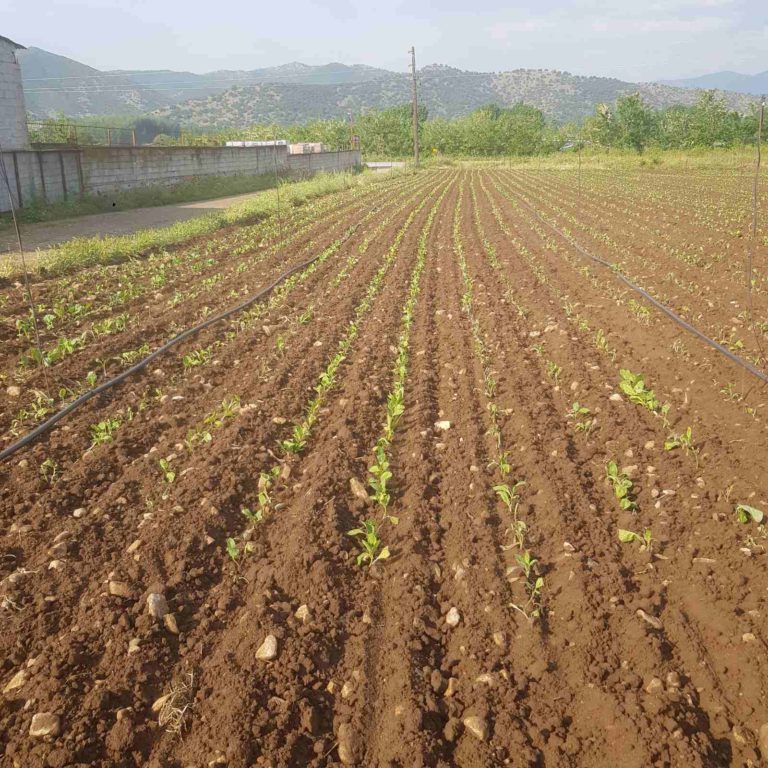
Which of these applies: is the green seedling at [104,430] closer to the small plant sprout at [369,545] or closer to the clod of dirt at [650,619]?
the small plant sprout at [369,545]

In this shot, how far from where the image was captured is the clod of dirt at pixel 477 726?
245cm

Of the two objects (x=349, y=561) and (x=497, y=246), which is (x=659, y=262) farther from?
(x=349, y=561)

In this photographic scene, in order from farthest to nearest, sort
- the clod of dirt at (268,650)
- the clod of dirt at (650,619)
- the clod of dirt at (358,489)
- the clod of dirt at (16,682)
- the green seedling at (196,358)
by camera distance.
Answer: the green seedling at (196,358), the clod of dirt at (358,489), the clod of dirt at (650,619), the clod of dirt at (268,650), the clod of dirt at (16,682)

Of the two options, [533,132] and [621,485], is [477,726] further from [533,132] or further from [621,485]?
[533,132]

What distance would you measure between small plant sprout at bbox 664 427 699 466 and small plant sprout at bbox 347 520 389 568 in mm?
2299

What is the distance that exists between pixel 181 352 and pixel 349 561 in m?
4.42

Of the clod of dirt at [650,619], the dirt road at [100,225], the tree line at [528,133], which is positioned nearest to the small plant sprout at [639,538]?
the clod of dirt at [650,619]

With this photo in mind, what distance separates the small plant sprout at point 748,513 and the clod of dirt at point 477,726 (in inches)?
84.0

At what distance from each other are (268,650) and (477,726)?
999mm

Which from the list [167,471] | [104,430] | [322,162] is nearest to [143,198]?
[322,162]

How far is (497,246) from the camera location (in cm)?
1341

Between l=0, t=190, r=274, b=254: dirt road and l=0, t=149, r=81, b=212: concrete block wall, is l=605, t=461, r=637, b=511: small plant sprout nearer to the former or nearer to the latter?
l=0, t=190, r=274, b=254: dirt road

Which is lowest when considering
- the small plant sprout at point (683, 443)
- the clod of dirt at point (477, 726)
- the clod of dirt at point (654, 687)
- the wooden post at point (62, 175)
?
the clod of dirt at point (477, 726)

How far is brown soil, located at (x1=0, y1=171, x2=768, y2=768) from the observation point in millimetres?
2490
